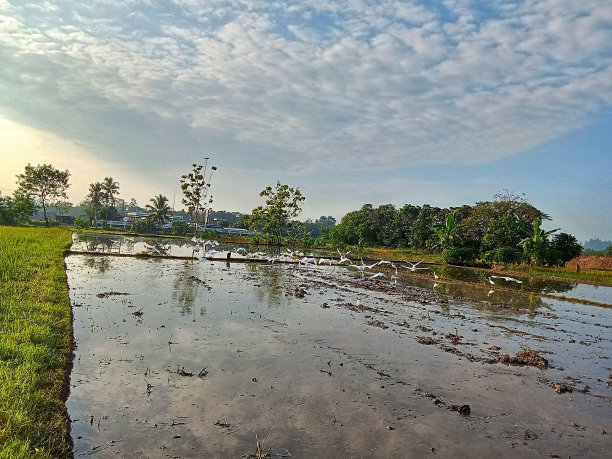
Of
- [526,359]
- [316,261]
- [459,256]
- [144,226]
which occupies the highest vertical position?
[144,226]

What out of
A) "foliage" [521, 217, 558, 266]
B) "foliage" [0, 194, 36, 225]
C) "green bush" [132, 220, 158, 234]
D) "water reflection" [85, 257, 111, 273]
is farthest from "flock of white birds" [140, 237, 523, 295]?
"foliage" [0, 194, 36, 225]

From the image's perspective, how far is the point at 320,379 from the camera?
7039 mm

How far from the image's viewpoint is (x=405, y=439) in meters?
5.30

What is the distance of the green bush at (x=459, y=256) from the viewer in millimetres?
36500

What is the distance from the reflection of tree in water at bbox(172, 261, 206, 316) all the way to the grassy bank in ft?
10.3

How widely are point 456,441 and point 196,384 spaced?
4.09m

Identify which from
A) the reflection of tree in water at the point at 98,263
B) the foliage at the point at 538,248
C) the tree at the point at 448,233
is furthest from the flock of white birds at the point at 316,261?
the foliage at the point at 538,248

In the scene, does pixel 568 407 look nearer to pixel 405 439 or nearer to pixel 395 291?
pixel 405 439

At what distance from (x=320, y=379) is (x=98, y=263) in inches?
677

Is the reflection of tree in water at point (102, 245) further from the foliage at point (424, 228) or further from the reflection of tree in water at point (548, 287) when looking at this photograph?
the foliage at point (424, 228)

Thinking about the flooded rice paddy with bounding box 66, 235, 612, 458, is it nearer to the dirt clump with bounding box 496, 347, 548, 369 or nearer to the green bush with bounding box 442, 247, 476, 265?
the dirt clump with bounding box 496, 347, 548, 369

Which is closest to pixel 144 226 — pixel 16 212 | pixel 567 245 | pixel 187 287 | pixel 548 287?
pixel 16 212

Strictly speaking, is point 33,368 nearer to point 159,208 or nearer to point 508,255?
point 508,255

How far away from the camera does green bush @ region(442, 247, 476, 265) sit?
120 feet
